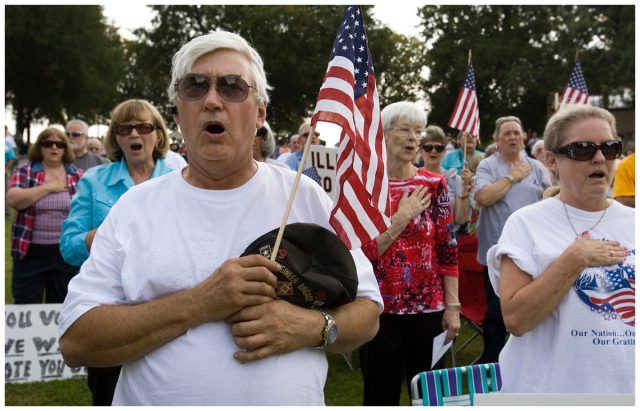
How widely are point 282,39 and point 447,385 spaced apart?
141 feet

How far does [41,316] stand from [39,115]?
150 ft

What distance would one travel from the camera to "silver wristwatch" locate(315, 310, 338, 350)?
2234mm

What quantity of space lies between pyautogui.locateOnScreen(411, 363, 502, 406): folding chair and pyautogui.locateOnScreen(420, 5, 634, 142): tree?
102 ft

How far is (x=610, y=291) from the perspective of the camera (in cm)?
282

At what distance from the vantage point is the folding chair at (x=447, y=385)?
3.06 metres

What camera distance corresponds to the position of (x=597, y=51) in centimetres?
3297

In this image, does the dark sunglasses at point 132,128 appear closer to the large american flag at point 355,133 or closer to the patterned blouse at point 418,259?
the patterned blouse at point 418,259

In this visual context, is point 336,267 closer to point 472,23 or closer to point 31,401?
point 31,401

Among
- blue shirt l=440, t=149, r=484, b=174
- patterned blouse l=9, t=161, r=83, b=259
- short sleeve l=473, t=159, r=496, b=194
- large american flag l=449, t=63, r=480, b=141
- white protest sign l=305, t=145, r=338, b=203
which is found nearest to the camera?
white protest sign l=305, t=145, r=338, b=203

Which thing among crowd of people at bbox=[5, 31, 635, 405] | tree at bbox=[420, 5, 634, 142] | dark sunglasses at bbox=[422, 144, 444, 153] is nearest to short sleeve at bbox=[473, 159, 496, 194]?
dark sunglasses at bbox=[422, 144, 444, 153]

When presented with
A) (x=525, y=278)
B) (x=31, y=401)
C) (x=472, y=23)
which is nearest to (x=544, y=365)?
(x=525, y=278)

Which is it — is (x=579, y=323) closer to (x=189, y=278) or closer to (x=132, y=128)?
(x=189, y=278)

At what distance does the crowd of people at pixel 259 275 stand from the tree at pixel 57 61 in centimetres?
4122

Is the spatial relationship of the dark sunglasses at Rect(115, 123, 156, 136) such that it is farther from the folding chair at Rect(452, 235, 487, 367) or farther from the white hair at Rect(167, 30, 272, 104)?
the folding chair at Rect(452, 235, 487, 367)
